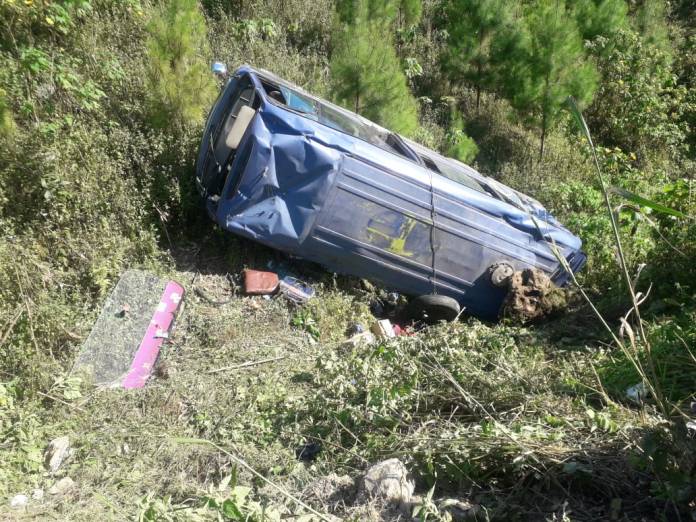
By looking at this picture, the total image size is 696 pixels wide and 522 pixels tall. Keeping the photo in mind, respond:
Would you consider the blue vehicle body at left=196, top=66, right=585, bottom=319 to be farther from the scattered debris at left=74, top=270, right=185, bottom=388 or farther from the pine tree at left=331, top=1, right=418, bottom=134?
the pine tree at left=331, top=1, right=418, bottom=134

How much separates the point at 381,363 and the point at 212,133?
2.56m

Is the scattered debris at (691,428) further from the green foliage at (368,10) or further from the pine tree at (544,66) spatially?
the green foliage at (368,10)

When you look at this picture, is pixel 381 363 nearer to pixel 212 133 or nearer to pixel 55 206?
pixel 212 133

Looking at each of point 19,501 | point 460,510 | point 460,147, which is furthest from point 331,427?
point 460,147

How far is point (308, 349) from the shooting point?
4.54 m

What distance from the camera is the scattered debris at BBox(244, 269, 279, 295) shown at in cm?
488

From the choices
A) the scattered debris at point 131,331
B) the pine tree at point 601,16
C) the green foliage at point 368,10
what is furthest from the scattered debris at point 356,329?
the pine tree at point 601,16

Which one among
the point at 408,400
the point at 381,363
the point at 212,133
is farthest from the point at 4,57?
the point at 408,400

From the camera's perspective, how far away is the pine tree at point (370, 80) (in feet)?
22.9

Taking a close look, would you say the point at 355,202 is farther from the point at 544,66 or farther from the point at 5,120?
the point at 544,66

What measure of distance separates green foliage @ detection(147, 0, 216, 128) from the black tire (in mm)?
2771

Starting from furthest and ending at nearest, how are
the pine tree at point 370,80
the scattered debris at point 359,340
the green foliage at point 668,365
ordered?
the pine tree at point 370,80
the scattered debris at point 359,340
the green foliage at point 668,365

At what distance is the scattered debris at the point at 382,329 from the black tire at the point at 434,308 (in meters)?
0.29

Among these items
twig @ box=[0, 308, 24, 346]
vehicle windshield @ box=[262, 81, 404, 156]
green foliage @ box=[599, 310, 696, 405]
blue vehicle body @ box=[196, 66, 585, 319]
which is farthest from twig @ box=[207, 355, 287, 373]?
green foliage @ box=[599, 310, 696, 405]
